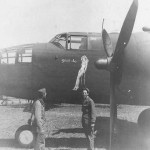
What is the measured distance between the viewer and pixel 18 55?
12.3 m

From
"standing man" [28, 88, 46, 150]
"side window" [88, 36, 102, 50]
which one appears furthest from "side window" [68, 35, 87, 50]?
"standing man" [28, 88, 46, 150]

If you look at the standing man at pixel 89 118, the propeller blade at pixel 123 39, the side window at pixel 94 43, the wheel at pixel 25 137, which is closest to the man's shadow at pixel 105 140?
the wheel at pixel 25 137

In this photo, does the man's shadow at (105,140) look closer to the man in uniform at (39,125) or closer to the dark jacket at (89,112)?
the dark jacket at (89,112)

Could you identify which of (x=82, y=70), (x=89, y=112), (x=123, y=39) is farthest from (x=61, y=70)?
(x=123, y=39)

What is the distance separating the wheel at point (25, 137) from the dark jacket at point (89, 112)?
205cm

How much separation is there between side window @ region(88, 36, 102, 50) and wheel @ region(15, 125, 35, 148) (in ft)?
13.0

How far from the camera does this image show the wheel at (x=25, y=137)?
35.7ft

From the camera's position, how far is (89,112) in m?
10.6

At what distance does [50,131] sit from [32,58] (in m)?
3.46

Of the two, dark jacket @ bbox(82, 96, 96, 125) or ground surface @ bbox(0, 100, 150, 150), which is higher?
dark jacket @ bbox(82, 96, 96, 125)

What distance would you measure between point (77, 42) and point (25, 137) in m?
4.42

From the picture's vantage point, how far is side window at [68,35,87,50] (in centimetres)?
1218

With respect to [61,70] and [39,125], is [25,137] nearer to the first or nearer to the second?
[39,125]

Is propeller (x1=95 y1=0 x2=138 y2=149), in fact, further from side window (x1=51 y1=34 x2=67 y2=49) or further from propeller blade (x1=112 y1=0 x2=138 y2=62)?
side window (x1=51 y1=34 x2=67 y2=49)
